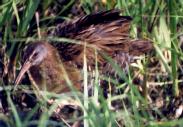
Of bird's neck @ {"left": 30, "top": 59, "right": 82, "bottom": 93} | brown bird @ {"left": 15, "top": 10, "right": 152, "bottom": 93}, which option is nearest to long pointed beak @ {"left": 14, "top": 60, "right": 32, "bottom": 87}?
brown bird @ {"left": 15, "top": 10, "right": 152, "bottom": 93}

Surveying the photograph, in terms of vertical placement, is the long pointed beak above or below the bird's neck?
above

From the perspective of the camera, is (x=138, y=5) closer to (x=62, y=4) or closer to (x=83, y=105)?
(x=62, y=4)

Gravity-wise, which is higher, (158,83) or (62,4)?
(62,4)

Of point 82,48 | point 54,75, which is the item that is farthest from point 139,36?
point 54,75

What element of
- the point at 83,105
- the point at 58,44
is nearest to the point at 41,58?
the point at 58,44

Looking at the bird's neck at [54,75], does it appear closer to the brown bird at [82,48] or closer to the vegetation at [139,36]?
the brown bird at [82,48]

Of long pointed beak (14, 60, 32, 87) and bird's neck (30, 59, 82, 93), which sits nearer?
long pointed beak (14, 60, 32, 87)

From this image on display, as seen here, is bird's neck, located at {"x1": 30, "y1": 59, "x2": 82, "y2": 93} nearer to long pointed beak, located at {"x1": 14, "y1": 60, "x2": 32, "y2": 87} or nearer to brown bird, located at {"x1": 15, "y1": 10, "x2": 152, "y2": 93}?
brown bird, located at {"x1": 15, "y1": 10, "x2": 152, "y2": 93}

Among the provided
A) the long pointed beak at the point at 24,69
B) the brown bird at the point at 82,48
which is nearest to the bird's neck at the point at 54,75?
the brown bird at the point at 82,48
